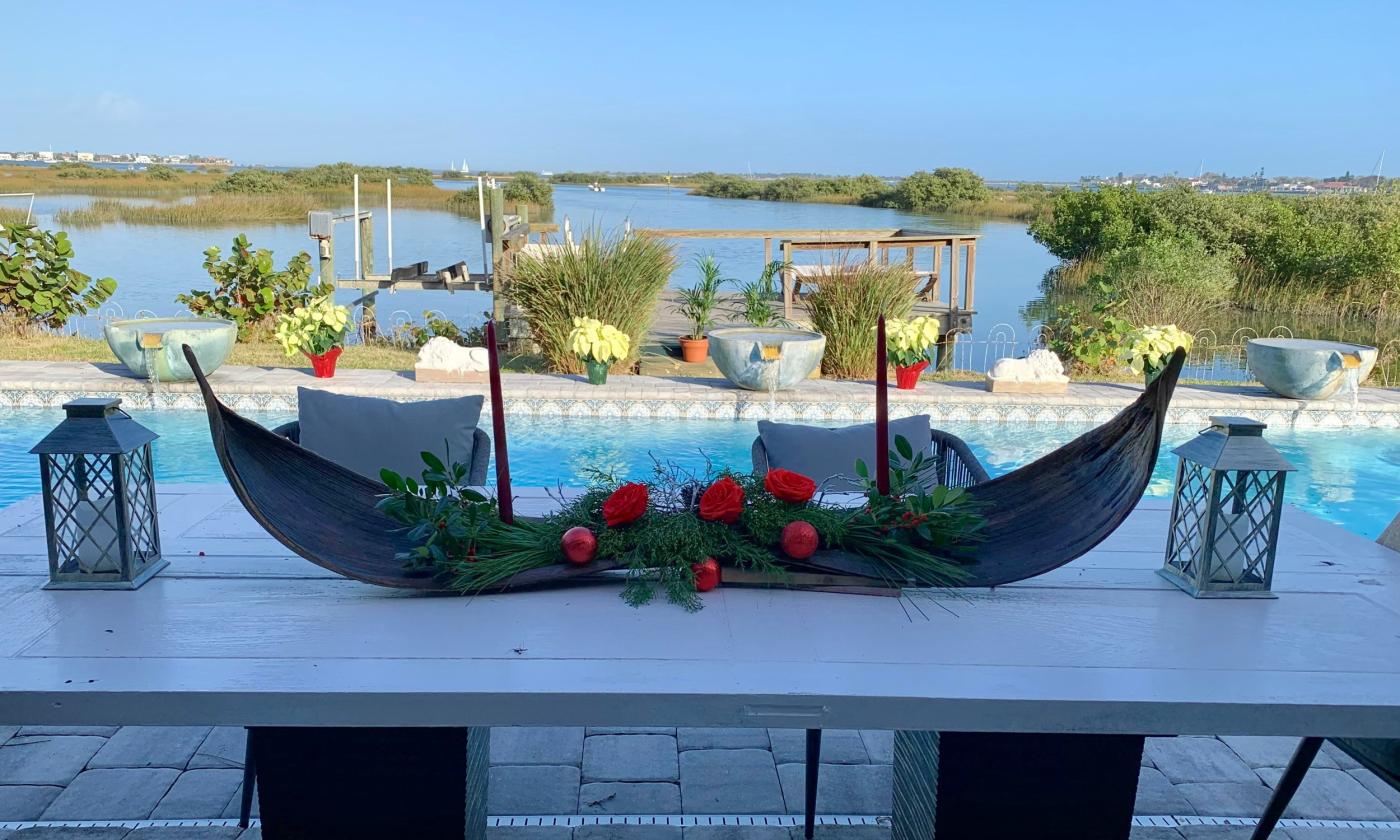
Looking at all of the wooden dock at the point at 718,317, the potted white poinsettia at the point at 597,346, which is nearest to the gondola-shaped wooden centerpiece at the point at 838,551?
the potted white poinsettia at the point at 597,346

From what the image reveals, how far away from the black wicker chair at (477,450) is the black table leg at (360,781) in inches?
48.4

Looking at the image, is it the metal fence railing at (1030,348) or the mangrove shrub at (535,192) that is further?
the mangrove shrub at (535,192)

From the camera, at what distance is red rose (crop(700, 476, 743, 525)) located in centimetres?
155

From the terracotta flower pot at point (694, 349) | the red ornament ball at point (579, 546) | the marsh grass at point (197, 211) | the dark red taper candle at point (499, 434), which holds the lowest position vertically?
the terracotta flower pot at point (694, 349)

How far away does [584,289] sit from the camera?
6988 millimetres

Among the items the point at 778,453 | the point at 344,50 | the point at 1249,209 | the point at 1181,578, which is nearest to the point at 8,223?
the point at 778,453

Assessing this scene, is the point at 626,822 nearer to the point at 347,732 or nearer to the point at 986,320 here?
the point at 347,732

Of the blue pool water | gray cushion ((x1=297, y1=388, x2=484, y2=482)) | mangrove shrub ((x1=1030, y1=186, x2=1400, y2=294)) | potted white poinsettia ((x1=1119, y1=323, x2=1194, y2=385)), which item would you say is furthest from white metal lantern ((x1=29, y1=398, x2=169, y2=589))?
mangrove shrub ((x1=1030, y1=186, x2=1400, y2=294))

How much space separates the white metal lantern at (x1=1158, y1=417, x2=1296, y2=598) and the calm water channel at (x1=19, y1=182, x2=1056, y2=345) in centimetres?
600

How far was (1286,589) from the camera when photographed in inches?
63.5

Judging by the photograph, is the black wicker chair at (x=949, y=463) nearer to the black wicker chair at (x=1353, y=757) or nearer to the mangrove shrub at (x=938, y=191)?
the black wicker chair at (x=1353, y=757)

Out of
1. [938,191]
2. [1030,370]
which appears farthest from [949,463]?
[938,191]

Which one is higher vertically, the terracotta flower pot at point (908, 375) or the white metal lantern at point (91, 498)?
the white metal lantern at point (91, 498)

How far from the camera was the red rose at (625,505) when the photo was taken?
1.54 meters
